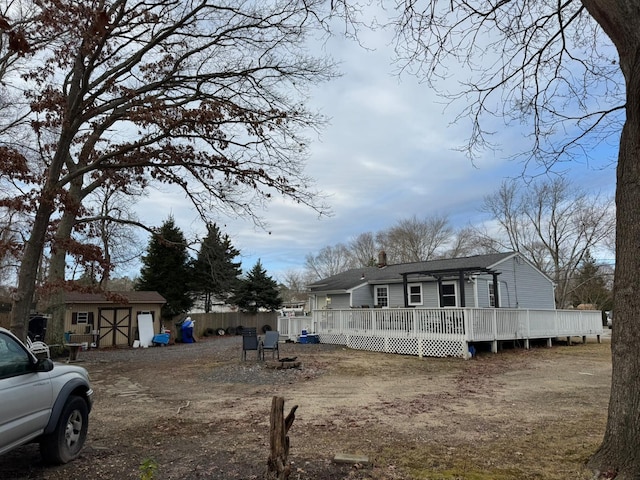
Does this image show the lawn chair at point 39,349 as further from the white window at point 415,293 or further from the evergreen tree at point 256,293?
the evergreen tree at point 256,293

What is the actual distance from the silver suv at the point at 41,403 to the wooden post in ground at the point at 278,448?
88.1 inches

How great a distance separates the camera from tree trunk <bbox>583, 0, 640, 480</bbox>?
385 centimetres

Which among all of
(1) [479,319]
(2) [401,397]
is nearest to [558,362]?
(1) [479,319]

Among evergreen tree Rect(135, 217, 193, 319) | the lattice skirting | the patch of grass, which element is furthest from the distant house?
the patch of grass

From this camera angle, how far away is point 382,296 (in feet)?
80.9

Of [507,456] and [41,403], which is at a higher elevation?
[41,403]

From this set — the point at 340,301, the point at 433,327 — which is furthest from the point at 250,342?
the point at 340,301

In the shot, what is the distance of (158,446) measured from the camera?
5.39m

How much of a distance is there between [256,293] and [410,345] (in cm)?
2253

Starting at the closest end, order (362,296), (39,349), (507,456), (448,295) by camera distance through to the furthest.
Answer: (507,456) < (39,349) < (448,295) < (362,296)

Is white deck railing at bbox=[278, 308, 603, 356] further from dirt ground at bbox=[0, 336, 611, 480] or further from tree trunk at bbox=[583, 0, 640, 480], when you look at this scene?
tree trunk at bbox=[583, 0, 640, 480]

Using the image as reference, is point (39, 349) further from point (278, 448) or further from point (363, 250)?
point (363, 250)

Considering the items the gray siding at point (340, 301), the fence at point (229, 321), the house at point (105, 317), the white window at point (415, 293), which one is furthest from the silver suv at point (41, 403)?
the fence at point (229, 321)

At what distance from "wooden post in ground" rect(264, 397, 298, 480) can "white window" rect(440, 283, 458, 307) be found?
1863cm
